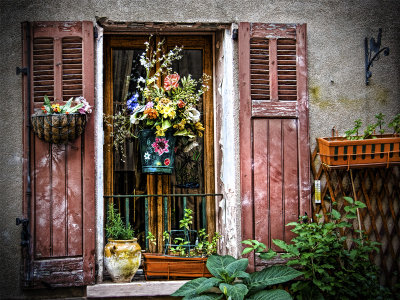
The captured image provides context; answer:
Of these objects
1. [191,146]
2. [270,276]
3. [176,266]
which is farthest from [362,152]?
[176,266]

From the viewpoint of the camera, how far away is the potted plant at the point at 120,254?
382 cm

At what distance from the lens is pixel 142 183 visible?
443 cm

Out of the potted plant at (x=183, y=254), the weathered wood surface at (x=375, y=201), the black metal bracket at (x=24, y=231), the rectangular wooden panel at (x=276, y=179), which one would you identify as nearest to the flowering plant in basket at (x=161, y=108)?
the rectangular wooden panel at (x=276, y=179)

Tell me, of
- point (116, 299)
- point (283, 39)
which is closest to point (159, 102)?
point (283, 39)

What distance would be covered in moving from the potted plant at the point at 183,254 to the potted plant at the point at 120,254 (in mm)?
150

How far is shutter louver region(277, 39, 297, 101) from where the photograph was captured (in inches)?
162

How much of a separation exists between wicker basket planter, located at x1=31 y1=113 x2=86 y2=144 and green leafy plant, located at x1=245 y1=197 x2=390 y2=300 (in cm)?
175

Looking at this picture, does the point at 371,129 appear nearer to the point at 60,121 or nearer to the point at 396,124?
the point at 396,124

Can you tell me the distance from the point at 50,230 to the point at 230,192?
1.60 meters

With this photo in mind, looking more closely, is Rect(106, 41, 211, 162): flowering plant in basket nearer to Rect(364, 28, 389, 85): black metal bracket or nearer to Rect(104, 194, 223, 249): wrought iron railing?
Rect(104, 194, 223, 249): wrought iron railing

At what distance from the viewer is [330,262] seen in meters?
3.82

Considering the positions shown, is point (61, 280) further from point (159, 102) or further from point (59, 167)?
point (159, 102)

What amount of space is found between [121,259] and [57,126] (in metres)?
1.24

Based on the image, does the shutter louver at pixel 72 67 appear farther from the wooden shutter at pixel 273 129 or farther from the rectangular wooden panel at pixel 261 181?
the rectangular wooden panel at pixel 261 181
